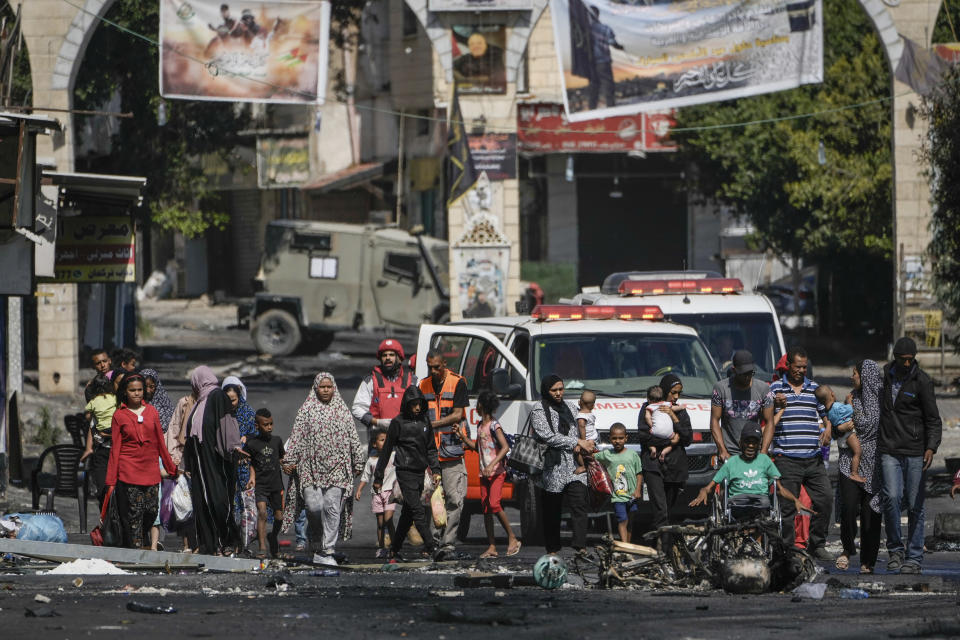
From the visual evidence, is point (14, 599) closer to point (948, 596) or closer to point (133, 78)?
point (948, 596)

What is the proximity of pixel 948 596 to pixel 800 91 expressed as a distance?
2608 cm

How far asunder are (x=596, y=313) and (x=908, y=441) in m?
4.24

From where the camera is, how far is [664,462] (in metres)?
12.9

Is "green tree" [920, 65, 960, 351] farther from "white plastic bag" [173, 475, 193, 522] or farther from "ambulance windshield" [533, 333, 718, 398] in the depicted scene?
"white plastic bag" [173, 475, 193, 522]

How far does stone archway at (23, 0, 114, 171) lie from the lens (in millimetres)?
25438

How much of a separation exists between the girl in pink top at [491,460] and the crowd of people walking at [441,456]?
0.02m

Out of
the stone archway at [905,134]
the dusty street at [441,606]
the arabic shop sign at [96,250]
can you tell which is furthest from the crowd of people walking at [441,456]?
the stone archway at [905,134]

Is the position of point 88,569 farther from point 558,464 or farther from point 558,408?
point 558,408

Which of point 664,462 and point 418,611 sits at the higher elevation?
point 664,462

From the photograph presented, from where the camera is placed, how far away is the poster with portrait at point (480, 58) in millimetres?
25578

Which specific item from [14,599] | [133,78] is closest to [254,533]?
[14,599]

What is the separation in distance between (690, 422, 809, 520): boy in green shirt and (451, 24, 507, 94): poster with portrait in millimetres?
15032

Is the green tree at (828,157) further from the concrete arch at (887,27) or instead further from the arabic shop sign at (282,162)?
the arabic shop sign at (282,162)

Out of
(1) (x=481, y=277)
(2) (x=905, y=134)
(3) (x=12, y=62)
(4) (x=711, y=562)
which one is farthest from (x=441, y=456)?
(2) (x=905, y=134)
